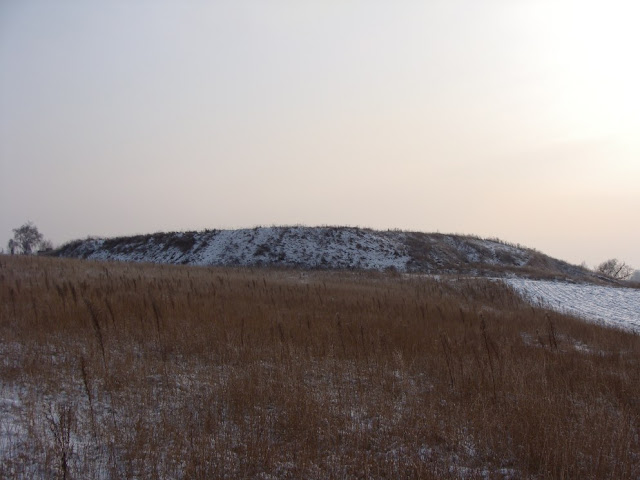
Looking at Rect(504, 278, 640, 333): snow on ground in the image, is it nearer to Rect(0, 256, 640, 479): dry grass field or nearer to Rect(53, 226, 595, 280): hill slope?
Rect(53, 226, 595, 280): hill slope

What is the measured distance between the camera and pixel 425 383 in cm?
629

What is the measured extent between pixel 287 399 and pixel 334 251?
2984cm

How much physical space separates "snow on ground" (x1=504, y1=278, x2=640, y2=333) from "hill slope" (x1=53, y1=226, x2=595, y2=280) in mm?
6697

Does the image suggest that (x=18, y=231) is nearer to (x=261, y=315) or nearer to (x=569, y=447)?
(x=261, y=315)

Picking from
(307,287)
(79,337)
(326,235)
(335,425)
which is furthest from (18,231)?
(335,425)

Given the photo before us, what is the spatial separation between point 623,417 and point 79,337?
728 centimetres

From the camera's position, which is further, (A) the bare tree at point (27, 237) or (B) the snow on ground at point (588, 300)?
(A) the bare tree at point (27, 237)

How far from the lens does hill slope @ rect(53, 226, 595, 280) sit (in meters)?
33.2

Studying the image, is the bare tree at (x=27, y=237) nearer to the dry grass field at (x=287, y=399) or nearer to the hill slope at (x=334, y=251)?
the hill slope at (x=334, y=251)

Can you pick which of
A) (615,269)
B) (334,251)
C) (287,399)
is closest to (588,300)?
(334,251)

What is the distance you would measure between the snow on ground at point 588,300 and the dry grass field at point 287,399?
795 cm

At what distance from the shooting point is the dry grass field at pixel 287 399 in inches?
156

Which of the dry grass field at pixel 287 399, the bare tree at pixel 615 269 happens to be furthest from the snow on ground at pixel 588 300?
the bare tree at pixel 615 269

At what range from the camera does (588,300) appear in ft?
68.0
